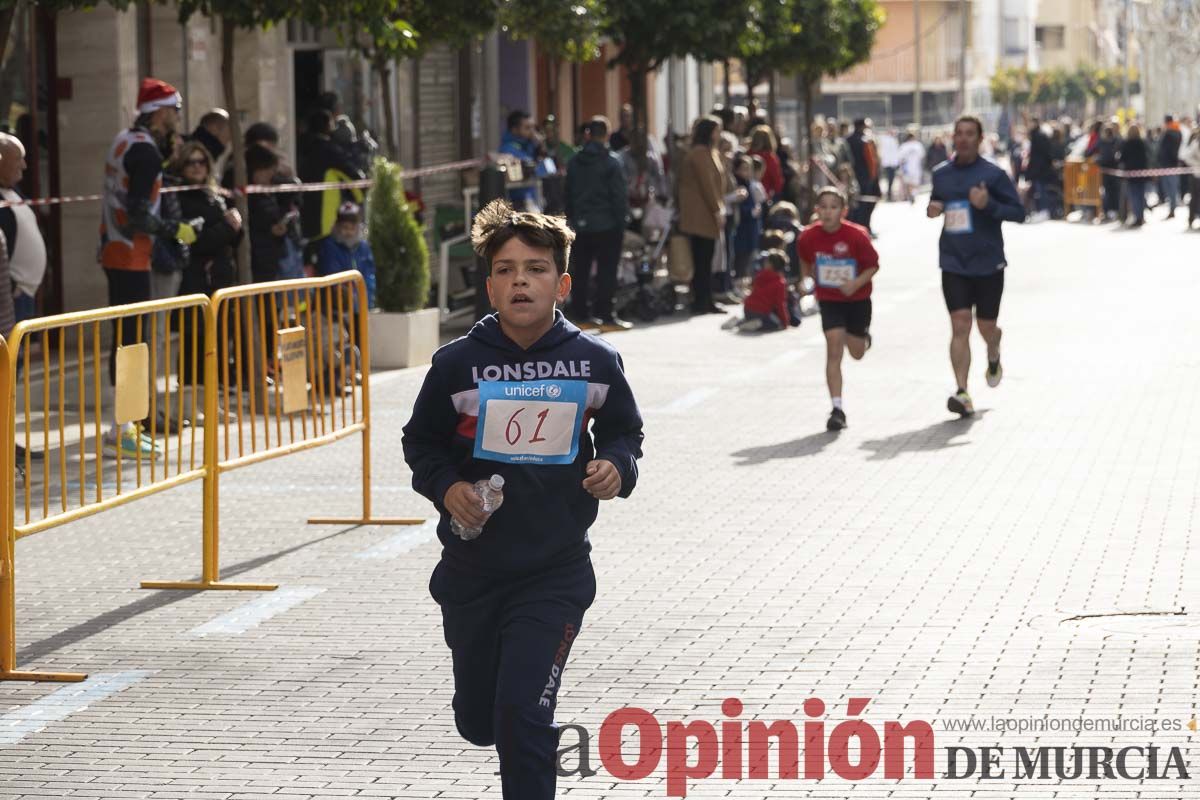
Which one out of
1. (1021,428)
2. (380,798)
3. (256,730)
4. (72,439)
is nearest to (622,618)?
(256,730)

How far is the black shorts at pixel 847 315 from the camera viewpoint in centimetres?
1347

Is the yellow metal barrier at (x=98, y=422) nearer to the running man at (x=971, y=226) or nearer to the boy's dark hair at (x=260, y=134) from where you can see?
the running man at (x=971, y=226)

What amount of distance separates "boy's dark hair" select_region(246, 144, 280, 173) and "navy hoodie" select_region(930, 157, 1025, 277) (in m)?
4.54

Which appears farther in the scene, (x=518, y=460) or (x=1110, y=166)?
Result: (x=1110, y=166)

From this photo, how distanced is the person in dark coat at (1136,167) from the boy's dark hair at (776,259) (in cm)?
1813

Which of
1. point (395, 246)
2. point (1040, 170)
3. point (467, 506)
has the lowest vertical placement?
point (467, 506)

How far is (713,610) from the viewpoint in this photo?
317 inches

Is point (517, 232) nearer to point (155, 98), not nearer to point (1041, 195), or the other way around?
point (155, 98)

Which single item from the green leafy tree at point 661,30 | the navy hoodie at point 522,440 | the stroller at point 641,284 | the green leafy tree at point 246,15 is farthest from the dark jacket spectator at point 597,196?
the navy hoodie at point 522,440

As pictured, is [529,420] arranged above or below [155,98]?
below

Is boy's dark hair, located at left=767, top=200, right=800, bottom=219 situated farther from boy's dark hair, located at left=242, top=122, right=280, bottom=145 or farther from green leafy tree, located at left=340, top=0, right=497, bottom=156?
boy's dark hair, located at left=242, top=122, right=280, bottom=145

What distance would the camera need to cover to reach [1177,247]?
102 feet

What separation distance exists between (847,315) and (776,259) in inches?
231

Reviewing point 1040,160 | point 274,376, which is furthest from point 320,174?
point 1040,160
